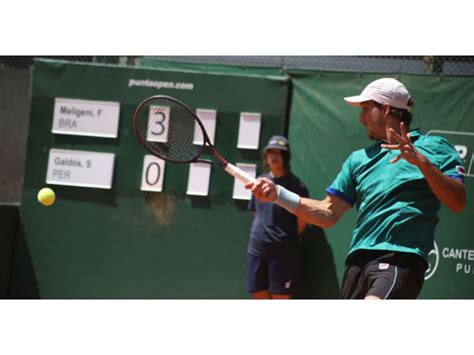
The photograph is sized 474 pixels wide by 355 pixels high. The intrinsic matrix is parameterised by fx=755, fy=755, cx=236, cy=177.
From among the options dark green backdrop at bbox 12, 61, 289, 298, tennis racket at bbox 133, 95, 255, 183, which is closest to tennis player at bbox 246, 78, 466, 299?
tennis racket at bbox 133, 95, 255, 183

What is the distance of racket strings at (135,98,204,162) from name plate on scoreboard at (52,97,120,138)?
11.3 inches

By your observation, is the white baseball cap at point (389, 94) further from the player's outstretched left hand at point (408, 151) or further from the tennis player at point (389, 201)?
the player's outstretched left hand at point (408, 151)

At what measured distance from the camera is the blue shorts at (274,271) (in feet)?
20.1

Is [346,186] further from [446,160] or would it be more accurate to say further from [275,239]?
[275,239]

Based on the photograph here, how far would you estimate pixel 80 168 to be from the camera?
6773 millimetres

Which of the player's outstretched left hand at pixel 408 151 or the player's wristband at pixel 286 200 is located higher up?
the player's outstretched left hand at pixel 408 151

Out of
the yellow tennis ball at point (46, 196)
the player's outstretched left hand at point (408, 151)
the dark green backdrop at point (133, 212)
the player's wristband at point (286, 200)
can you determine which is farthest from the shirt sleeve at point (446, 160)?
the yellow tennis ball at point (46, 196)

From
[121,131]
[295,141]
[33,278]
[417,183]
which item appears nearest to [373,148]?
[417,183]

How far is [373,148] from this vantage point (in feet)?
12.2

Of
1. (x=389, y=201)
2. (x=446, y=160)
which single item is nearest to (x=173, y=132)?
(x=389, y=201)

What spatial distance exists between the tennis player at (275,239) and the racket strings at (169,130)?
2.21ft

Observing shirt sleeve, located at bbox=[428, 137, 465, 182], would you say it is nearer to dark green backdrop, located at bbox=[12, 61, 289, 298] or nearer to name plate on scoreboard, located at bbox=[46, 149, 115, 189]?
dark green backdrop, located at bbox=[12, 61, 289, 298]

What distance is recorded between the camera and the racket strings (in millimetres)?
4816

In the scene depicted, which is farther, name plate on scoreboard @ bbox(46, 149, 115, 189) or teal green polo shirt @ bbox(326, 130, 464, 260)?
name plate on scoreboard @ bbox(46, 149, 115, 189)
